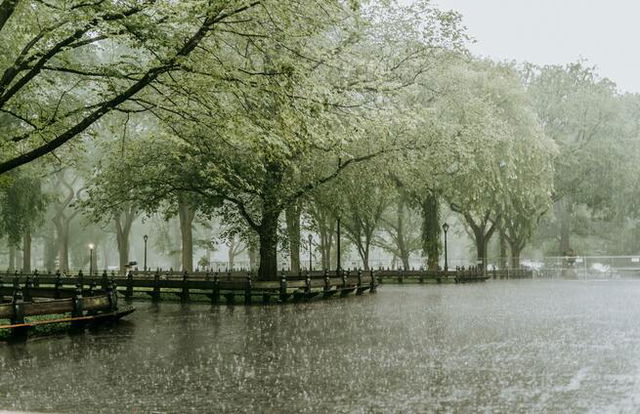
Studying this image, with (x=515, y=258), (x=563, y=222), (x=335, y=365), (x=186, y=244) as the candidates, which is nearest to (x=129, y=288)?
(x=186, y=244)

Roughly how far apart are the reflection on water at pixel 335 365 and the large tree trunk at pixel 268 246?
945 cm

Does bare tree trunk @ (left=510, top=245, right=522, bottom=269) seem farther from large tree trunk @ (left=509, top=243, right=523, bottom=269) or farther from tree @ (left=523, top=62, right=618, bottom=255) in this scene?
tree @ (left=523, top=62, right=618, bottom=255)

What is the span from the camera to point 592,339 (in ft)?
43.4

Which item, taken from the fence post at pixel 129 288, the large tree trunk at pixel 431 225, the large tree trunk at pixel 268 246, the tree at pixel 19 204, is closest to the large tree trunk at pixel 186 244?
the tree at pixel 19 204

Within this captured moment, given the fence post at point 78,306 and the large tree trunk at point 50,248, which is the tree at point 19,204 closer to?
the fence post at point 78,306

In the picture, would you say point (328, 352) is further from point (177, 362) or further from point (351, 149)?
point (351, 149)

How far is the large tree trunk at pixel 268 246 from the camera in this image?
27.8 metres

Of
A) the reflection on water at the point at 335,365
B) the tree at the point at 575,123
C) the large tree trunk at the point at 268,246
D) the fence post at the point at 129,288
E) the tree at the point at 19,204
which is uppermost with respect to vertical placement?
the tree at the point at 575,123

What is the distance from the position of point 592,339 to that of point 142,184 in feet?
65.7

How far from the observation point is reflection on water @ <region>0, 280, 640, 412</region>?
7719 mm

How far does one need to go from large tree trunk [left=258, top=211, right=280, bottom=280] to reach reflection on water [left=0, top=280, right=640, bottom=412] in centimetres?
945

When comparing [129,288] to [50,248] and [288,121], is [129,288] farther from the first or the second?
[50,248]

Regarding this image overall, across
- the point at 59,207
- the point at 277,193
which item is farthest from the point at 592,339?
the point at 59,207

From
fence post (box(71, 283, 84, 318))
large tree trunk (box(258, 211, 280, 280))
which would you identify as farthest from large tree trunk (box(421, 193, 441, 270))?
fence post (box(71, 283, 84, 318))
